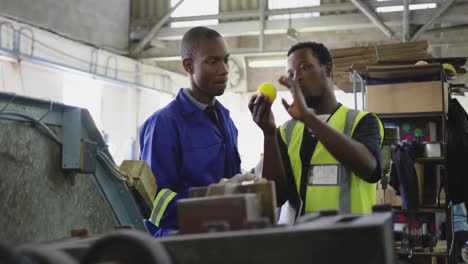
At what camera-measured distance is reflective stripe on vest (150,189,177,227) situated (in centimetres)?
192

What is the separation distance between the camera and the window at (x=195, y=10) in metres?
8.87

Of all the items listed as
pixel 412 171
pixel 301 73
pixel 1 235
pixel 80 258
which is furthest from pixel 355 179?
pixel 412 171

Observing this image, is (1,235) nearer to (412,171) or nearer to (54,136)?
(54,136)

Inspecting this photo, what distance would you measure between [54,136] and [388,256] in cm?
106

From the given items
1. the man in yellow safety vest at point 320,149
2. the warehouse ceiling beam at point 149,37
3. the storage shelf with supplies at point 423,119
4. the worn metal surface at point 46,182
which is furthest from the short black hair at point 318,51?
the warehouse ceiling beam at point 149,37

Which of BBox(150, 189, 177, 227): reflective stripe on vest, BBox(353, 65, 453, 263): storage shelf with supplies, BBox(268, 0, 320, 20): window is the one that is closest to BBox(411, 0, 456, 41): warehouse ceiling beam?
BBox(268, 0, 320, 20): window

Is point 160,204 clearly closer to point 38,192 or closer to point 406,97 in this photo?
point 38,192

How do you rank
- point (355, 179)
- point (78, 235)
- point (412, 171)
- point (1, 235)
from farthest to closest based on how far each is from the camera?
1. point (412, 171)
2. point (355, 179)
3. point (1, 235)
4. point (78, 235)

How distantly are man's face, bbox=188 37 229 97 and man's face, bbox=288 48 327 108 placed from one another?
0.90 feet

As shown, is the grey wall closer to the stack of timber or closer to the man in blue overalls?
the stack of timber

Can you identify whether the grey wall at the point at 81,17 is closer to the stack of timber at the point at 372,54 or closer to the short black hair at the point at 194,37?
the stack of timber at the point at 372,54

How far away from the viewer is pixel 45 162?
5.16 ft

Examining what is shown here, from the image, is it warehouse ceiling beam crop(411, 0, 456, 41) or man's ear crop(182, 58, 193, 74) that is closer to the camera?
man's ear crop(182, 58, 193, 74)

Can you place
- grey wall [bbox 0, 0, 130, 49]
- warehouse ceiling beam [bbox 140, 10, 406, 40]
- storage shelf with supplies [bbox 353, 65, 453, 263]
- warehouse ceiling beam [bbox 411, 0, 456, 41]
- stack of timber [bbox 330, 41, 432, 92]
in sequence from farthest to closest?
1. warehouse ceiling beam [bbox 140, 10, 406, 40]
2. warehouse ceiling beam [bbox 411, 0, 456, 41]
3. grey wall [bbox 0, 0, 130, 49]
4. stack of timber [bbox 330, 41, 432, 92]
5. storage shelf with supplies [bbox 353, 65, 453, 263]
